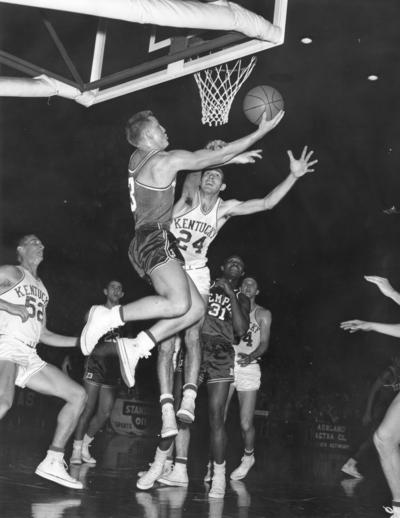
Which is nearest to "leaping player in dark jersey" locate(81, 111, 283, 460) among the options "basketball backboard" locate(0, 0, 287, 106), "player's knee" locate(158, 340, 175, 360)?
"player's knee" locate(158, 340, 175, 360)

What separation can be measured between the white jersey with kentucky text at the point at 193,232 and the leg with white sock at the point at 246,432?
2.55 meters

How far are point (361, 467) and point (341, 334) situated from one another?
30.3 feet

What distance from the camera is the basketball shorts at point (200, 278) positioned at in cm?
687

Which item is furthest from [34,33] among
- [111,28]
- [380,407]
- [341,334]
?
[341,334]

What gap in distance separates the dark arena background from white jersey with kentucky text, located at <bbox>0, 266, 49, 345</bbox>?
3.53m

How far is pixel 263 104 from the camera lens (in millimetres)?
→ 7512

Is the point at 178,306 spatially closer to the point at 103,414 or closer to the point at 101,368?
the point at 101,368

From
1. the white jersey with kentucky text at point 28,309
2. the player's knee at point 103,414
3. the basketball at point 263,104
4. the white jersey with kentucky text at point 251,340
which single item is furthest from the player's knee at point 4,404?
the white jersey with kentucky text at point 251,340

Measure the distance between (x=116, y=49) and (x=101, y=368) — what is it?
13.5ft

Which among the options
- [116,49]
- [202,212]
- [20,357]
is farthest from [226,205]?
[116,49]

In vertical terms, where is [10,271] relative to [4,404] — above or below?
above

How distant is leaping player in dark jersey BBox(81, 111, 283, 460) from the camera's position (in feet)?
18.9

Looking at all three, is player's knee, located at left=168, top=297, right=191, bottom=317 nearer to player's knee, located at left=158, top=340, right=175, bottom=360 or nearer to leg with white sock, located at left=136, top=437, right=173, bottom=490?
player's knee, located at left=158, top=340, right=175, bottom=360

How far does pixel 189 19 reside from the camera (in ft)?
20.9
